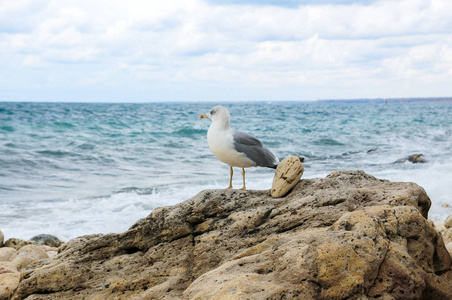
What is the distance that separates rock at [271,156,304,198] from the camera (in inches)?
171

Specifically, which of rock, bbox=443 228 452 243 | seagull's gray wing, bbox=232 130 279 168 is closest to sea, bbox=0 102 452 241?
rock, bbox=443 228 452 243

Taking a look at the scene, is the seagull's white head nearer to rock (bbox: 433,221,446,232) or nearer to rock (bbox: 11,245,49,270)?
rock (bbox: 11,245,49,270)

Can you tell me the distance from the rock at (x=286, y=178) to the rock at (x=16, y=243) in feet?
15.4

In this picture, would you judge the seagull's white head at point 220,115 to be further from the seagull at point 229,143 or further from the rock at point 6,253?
the rock at point 6,253

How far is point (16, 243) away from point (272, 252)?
5.51 m

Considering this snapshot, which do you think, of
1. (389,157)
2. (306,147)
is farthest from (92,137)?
(389,157)

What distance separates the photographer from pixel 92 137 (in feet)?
72.3

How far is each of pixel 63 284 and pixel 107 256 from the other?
41cm

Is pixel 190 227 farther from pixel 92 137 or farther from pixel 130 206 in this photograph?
pixel 92 137

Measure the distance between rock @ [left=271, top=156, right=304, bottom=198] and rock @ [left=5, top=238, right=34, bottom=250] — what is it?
4688mm

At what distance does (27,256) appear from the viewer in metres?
6.16

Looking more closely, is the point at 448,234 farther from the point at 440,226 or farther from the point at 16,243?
the point at 16,243

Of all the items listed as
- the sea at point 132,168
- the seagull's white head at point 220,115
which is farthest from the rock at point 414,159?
the seagull's white head at point 220,115

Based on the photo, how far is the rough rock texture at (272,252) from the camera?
114 inches
